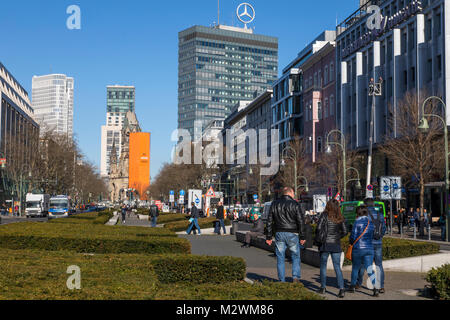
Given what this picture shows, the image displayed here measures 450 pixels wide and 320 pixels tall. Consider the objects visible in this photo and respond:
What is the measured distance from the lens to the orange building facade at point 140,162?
17938cm

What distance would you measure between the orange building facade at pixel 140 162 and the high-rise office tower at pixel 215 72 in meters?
14.5

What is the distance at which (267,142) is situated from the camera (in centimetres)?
9869

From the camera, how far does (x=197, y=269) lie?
11328 mm

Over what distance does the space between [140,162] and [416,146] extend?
148 metres

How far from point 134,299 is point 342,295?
4.98 meters

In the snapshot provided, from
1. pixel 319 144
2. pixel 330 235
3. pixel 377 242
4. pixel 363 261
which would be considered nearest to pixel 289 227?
pixel 330 235

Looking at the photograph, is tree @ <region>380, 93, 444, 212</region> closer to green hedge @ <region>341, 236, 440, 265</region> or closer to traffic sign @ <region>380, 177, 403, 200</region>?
traffic sign @ <region>380, 177, 403, 200</region>

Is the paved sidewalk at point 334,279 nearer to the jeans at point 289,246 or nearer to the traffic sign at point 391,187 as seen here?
the jeans at point 289,246

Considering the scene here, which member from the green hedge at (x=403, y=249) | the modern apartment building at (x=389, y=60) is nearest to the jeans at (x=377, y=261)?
the green hedge at (x=403, y=249)

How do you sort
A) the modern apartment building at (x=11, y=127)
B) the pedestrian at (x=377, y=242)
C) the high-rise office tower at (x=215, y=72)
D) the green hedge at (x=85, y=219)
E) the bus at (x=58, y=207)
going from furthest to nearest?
the high-rise office tower at (x=215, y=72) < the modern apartment building at (x=11, y=127) < the bus at (x=58, y=207) < the green hedge at (x=85, y=219) < the pedestrian at (x=377, y=242)

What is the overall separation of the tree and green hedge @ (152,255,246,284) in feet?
96.8

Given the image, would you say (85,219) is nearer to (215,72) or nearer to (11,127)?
(11,127)

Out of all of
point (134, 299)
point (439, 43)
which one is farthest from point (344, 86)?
point (134, 299)

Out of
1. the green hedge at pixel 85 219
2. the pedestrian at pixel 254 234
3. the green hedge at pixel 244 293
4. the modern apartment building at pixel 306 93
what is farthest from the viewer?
the modern apartment building at pixel 306 93
